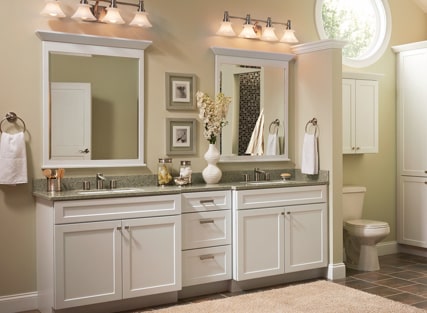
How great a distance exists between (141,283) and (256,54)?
2307 mm

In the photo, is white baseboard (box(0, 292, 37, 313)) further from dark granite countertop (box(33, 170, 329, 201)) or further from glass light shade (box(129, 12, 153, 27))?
glass light shade (box(129, 12, 153, 27))

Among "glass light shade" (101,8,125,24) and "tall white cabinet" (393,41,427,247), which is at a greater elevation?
"glass light shade" (101,8,125,24)

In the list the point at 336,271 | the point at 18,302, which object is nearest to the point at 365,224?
the point at 336,271

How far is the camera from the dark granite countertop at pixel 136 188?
3.63m

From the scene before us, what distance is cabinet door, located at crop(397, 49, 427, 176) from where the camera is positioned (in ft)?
17.9

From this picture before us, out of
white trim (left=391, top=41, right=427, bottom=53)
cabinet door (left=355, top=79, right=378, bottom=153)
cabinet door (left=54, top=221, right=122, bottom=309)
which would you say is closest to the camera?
cabinet door (left=54, top=221, right=122, bottom=309)

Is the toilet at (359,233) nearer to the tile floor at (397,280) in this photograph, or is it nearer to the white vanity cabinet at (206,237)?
the tile floor at (397,280)

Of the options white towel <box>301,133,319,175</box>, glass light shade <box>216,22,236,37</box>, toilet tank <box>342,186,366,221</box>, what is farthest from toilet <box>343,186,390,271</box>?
glass light shade <box>216,22,236,37</box>

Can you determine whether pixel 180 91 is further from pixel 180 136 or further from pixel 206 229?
pixel 206 229

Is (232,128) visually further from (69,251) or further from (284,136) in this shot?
(69,251)

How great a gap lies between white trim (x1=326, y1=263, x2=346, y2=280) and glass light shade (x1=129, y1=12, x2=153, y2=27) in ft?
8.58

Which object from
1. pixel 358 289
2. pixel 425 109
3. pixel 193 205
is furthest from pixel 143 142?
pixel 425 109

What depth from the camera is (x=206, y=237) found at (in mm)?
4145

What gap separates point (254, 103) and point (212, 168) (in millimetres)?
817
